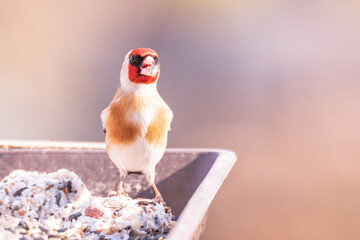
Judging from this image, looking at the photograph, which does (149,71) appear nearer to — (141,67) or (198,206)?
(141,67)

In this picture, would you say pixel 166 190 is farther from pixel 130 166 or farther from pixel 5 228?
pixel 5 228

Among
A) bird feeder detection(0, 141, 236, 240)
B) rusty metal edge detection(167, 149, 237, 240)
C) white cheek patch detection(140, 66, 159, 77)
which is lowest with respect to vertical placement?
bird feeder detection(0, 141, 236, 240)

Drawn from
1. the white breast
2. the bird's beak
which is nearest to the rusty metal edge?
the white breast

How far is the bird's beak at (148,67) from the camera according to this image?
2.99ft

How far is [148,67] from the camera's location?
92 cm

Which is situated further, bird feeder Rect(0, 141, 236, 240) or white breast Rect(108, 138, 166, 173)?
bird feeder Rect(0, 141, 236, 240)

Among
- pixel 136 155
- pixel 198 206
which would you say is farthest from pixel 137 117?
pixel 198 206

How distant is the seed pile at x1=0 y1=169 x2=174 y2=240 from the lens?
3.00 feet

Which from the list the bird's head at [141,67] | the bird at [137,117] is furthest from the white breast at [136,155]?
the bird's head at [141,67]

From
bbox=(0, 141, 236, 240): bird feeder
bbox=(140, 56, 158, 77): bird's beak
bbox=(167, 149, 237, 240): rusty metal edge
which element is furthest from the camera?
bbox=(0, 141, 236, 240): bird feeder

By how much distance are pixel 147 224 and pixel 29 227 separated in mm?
215

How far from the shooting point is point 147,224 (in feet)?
3.12

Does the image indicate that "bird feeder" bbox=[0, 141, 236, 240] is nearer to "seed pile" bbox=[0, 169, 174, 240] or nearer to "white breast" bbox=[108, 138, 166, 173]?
"seed pile" bbox=[0, 169, 174, 240]

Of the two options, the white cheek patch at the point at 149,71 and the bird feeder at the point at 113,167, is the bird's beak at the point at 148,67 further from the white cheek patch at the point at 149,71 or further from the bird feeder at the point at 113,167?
the bird feeder at the point at 113,167
